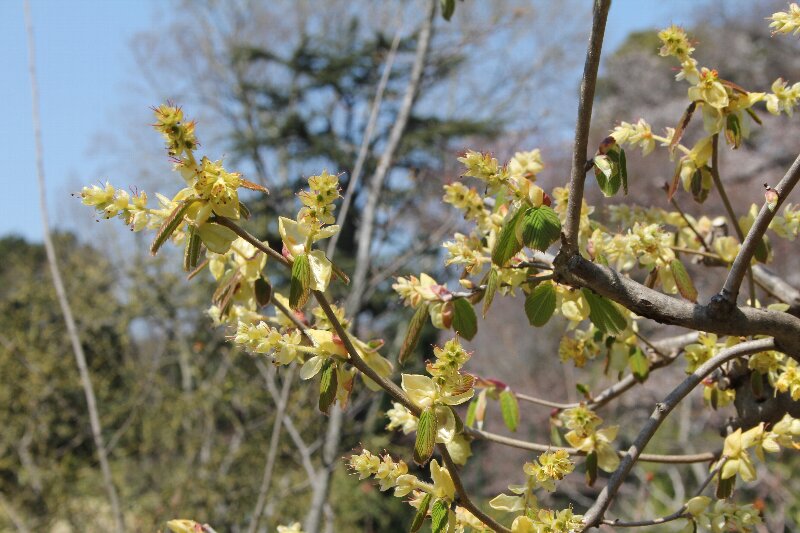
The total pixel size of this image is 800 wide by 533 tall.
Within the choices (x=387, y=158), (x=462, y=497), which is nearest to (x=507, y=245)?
(x=462, y=497)

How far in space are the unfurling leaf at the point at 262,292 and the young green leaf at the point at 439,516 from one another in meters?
0.33

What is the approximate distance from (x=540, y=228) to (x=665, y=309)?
178mm

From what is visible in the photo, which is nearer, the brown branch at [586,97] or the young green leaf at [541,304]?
the brown branch at [586,97]

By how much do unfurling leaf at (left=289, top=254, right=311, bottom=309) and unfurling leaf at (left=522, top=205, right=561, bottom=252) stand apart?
252 mm

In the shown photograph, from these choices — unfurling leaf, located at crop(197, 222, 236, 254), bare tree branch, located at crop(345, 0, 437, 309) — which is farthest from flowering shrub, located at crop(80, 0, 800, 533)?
bare tree branch, located at crop(345, 0, 437, 309)

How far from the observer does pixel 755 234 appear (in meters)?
0.80

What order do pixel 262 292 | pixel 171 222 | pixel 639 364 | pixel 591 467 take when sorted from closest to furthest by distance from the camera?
pixel 171 222 < pixel 262 292 < pixel 591 467 < pixel 639 364

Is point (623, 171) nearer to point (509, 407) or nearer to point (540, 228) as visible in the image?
point (540, 228)

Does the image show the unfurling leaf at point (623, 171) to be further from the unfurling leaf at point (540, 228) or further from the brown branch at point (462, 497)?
the brown branch at point (462, 497)

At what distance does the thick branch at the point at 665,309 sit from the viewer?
0.83 meters

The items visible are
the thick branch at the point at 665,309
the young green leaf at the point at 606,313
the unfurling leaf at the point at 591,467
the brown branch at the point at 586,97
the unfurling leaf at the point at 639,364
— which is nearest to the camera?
the brown branch at the point at 586,97

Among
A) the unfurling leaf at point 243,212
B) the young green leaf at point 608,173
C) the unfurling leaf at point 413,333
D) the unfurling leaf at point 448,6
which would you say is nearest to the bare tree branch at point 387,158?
the unfurling leaf at point 448,6

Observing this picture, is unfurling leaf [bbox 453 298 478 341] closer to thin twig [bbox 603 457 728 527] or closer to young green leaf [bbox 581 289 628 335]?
young green leaf [bbox 581 289 628 335]

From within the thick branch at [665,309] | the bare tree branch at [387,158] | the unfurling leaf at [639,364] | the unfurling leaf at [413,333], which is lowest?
the unfurling leaf at [413,333]
